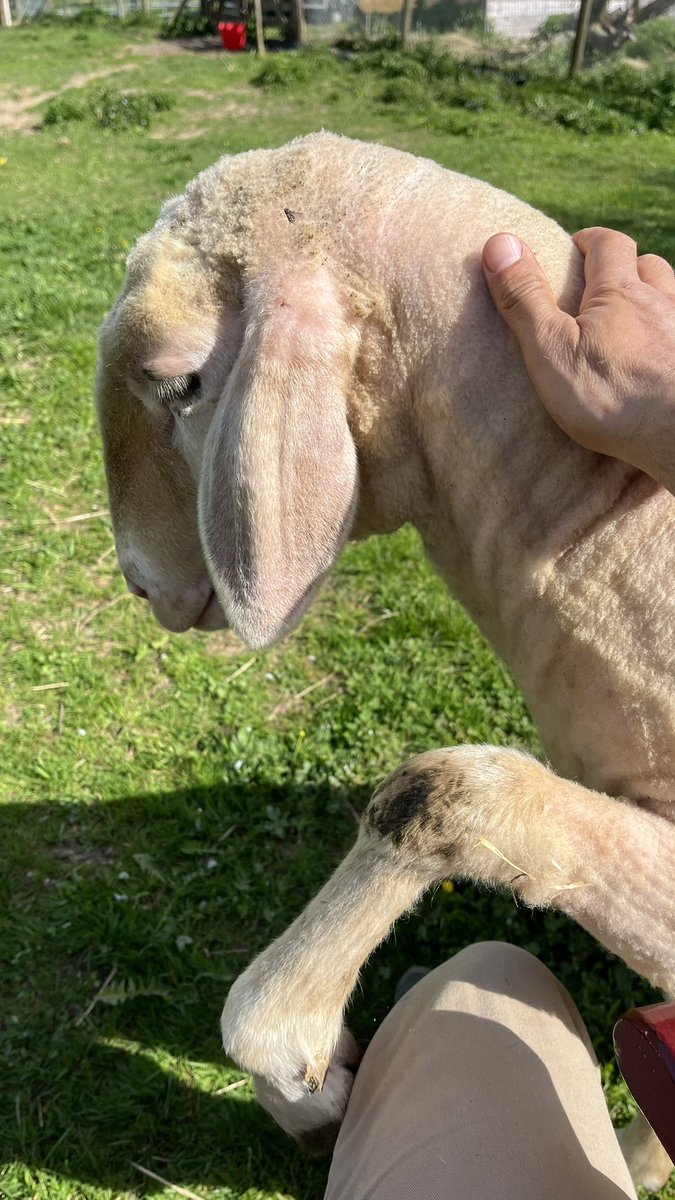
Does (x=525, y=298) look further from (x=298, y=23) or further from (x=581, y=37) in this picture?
(x=298, y=23)

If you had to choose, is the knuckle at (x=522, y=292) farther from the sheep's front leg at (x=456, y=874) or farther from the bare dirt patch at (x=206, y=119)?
the bare dirt patch at (x=206, y=119)

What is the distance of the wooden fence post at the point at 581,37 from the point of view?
14.0 m

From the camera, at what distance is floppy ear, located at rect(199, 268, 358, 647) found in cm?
175

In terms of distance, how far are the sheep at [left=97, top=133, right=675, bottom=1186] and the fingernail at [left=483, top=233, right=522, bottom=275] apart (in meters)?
0.07

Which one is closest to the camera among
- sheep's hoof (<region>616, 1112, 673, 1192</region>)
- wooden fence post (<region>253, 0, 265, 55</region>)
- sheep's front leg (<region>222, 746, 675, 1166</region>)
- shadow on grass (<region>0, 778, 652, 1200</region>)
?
sheep's front leg (<region>222, 746, 675, 1166</region>)

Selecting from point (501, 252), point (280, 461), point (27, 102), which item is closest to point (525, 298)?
point (501, 252)

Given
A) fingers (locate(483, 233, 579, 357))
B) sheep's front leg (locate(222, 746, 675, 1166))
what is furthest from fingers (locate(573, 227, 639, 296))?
sheep's front leg (locate(222, 746, 675, 1166))

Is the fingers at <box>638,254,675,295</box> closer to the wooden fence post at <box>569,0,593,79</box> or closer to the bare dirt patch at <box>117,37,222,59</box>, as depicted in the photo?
the wooden fence post at <box>569,0,593,79</box>

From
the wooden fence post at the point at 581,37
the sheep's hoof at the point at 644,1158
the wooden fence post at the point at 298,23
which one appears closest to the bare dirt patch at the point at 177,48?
the wooden fence post at the point at 298,23

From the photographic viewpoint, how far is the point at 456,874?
5.51ft

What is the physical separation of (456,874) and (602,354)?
3.32ft

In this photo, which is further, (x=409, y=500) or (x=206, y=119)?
(x=206, y=119)

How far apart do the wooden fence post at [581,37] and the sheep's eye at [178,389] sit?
49.9ft

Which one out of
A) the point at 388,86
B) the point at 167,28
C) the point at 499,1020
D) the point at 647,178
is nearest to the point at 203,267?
the point at 499,1020
